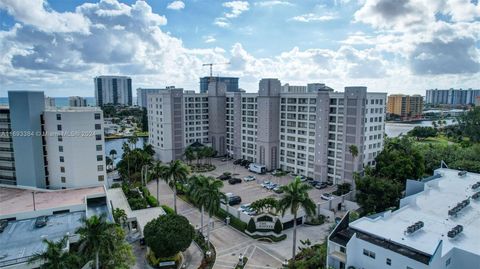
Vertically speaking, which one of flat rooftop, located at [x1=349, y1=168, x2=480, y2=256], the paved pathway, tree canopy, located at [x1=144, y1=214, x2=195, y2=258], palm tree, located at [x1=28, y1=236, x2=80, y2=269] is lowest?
the paved pathway

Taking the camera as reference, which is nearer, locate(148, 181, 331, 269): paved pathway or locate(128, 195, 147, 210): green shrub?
locate(148, 181, 331, 269): paved pathway

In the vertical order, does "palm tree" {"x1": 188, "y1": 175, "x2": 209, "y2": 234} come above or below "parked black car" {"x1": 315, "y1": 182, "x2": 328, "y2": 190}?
above

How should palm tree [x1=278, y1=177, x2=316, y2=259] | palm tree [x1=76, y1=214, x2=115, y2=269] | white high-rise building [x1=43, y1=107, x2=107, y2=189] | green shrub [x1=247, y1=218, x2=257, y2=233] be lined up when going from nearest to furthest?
palm tree [x1=76, y1=214, x2=115, y2=269] < palm tree [x1=278, y1=177, x2=316, y2=259] < green shrub [x1=247, y1=218, x2=257, y2=233] < white high-rise building [x1=43, y1=107, x2=107, y2=189]

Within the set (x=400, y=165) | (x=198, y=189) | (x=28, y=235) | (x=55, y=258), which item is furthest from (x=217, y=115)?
(x=55, y=258)

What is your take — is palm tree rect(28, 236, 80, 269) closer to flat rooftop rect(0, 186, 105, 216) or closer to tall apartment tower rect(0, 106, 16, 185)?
flat rooftop rect(0, 186, 105, 216)

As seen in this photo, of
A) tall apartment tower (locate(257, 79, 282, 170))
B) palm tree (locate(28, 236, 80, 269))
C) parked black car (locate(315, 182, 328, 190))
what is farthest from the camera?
tall apartment tower (locate(257, 79, 282, 170))

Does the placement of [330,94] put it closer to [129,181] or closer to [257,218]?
[257,218]

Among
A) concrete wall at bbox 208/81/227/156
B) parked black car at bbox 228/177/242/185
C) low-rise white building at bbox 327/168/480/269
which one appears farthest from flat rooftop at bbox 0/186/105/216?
concrete wall at bbox 208/81/227/156

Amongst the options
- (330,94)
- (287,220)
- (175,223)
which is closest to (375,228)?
(287,220)

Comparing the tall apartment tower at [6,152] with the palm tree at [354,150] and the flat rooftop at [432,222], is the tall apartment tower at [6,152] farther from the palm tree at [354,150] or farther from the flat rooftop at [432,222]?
the palm tree at [354,150]
